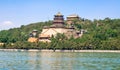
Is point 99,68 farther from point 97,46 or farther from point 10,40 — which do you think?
point 10,40

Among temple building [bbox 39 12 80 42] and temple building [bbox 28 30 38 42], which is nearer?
temple building [bbox 39 12 80 42]

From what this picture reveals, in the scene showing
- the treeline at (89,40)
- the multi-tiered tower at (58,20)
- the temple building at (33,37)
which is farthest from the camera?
the multi-tiered tower at (58,20)

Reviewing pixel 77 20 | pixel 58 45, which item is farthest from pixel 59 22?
pixel 58 45

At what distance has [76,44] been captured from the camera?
8938 cm

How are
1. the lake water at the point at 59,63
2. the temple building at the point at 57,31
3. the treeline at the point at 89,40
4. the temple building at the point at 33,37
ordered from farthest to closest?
the temple building at the point at 33,37 → the temple building at the point at 57,31 → the treeline at the point at 89,40 → the lake water at the point at 59,63

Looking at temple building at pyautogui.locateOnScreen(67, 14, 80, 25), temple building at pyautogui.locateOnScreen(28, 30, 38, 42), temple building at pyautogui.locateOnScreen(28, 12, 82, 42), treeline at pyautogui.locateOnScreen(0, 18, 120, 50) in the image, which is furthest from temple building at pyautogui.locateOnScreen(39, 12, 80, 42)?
temple building at pyautogui.locateOnScreen(67, 14, 80, 25)

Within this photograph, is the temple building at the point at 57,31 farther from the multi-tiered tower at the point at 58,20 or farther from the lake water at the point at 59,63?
the lake water at the point at 59,63

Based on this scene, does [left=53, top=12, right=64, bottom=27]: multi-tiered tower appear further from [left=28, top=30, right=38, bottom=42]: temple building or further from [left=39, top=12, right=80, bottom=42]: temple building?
[left=28, top=30, right=38, bottom=42]: temple building

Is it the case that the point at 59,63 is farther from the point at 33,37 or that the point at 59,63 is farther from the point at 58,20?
the point at 33,37

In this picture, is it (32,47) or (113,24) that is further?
(113,24)

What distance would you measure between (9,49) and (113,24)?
27.3 meters

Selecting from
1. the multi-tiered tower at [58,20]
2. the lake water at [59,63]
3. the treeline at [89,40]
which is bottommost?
the lake water at [59,63]

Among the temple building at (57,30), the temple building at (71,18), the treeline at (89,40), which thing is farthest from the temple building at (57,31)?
the temple building at (71,18)

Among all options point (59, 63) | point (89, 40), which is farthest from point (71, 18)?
point (59, 63)
